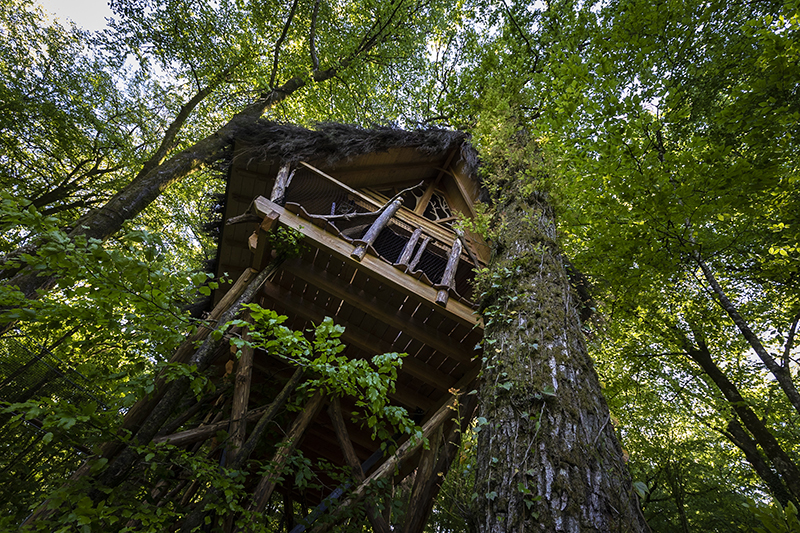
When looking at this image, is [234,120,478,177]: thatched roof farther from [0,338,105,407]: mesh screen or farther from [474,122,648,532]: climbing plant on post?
[0,338,105,407]: mesh screen

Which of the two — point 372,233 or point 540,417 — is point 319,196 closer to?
point 372,233

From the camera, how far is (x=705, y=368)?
6477mm

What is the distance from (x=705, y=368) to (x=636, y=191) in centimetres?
552

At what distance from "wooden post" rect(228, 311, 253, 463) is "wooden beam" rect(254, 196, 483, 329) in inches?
48.8

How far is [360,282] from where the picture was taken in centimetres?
476

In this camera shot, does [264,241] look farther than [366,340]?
No

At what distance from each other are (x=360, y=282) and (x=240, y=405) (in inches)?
78.6

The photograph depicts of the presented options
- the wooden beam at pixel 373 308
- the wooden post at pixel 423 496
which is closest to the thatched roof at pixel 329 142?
the wooden beam at pixel 373 308

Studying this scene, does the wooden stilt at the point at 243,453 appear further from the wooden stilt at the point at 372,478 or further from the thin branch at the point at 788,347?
the thin branch at the point at 788,347

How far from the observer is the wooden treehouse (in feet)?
13.7

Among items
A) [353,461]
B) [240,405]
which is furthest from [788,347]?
[240,405]

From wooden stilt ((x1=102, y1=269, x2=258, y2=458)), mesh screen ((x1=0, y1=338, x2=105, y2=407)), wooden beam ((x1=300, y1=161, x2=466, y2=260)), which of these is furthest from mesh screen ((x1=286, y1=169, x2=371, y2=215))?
mesh screen ((x1=0, y1=338, x2=105, y2=407))

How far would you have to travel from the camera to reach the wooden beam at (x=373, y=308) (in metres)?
4.73

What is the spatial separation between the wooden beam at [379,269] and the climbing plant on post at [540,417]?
107 centimetres
